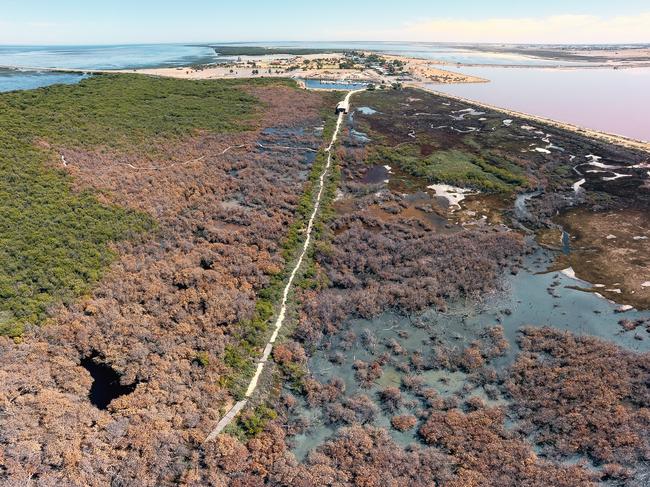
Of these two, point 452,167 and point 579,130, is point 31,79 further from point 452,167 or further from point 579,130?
point 579,130

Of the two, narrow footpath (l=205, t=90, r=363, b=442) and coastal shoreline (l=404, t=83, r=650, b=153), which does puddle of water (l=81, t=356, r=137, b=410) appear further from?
coastal shoreline (l=404, t=83, r=650, b=153)

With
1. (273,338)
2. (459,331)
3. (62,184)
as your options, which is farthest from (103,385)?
(459,331)

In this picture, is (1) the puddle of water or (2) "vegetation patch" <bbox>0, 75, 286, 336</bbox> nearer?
(1) the puddle of water

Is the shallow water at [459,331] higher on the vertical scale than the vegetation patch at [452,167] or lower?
lower

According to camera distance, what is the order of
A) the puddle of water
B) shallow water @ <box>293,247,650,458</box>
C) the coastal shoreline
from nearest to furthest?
the puddle of water, shallow water @ <box>293,247,650,458</box>, the coastal shoreline

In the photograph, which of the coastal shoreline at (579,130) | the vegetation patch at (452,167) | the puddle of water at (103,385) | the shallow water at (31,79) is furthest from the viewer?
the shallow water at (31,79)

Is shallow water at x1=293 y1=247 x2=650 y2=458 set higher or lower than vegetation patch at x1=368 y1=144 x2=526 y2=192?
lower

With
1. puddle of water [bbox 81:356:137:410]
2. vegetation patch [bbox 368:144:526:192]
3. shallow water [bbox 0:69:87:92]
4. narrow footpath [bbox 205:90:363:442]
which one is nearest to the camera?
narrow footpath [bbox 205:90:363:442]

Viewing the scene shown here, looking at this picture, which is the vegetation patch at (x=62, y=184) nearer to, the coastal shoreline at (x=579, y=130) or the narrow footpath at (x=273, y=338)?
the narrow footpath at (x=273, y=338)

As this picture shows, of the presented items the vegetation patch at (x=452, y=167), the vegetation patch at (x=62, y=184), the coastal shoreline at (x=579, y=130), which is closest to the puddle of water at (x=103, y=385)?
the vegetation patch at (x=62, y=184)

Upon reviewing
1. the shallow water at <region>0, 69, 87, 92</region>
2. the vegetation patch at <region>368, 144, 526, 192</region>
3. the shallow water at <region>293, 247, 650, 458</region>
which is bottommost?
the shallow water at <region>293, 247, 650, 458</region>

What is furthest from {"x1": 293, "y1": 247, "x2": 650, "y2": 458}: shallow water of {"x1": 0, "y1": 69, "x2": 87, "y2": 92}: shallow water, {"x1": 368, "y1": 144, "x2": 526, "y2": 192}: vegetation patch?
{"x1": 0, "y1": 69, "x2": 87, "y2": 92}: shallow water

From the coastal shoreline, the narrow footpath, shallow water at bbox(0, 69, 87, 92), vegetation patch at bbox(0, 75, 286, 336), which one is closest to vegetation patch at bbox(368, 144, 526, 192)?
the narrow footpath
